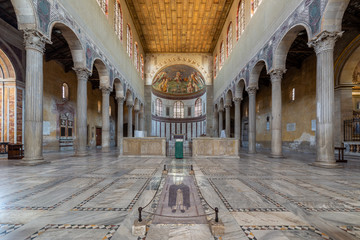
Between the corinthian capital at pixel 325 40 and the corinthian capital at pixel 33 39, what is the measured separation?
10179mm

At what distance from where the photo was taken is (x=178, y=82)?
34406 millimetres

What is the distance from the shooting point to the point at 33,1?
6.76m

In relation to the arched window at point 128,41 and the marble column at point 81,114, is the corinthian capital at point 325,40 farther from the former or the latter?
the arched window at point 128,41

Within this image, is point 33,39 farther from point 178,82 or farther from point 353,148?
point 178,82

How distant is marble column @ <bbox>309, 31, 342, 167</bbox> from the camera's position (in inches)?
271

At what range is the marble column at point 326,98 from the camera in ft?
22.6

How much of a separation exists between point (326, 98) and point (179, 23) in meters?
17.0

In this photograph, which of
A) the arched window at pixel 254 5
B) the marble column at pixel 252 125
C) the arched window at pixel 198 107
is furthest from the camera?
the arched window at pixel 198 107

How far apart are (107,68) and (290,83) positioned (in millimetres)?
13794

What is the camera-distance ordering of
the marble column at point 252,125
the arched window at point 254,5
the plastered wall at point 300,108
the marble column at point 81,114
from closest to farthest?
the marble column at point 81,114, the arched window at point 254,5, the plastered wall at point 300,108, the marble column at point 252,125

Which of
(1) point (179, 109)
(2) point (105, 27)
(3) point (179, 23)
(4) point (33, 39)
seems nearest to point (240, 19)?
(3) point (179, 23)

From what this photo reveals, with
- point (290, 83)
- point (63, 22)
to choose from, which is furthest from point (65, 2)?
point (290, 83)

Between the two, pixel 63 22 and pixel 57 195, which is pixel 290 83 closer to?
pixel 63 22

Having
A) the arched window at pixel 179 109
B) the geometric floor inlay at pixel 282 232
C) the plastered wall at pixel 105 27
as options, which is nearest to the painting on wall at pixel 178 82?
the arched window at pixel 179 109
